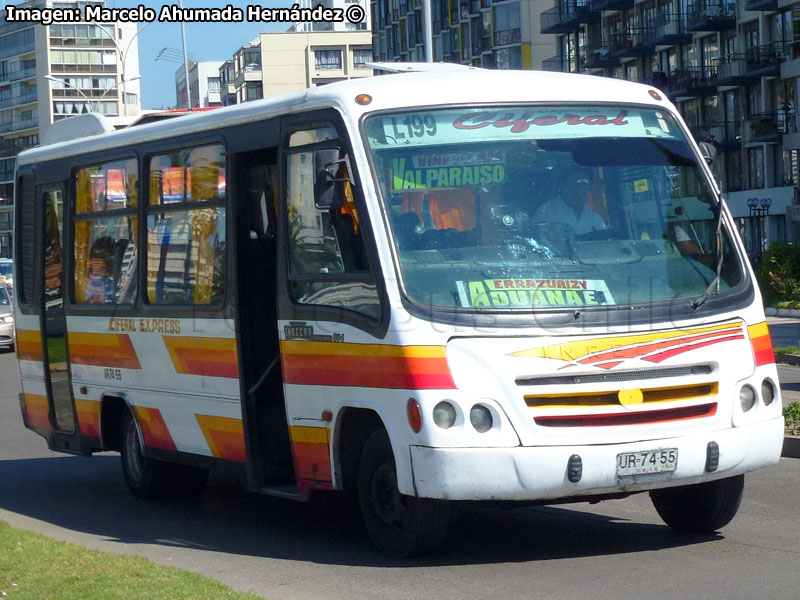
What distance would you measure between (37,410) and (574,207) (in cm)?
639

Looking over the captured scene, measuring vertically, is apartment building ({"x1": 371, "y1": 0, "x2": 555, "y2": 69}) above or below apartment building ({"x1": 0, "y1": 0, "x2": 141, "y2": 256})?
below

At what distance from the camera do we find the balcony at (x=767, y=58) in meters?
64.7

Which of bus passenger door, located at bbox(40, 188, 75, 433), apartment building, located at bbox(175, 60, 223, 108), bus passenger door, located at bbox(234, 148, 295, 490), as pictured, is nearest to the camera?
bus passenger door, located at bbox(234, 148, 295, 490)

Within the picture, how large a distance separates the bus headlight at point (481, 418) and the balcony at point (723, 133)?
205 ft

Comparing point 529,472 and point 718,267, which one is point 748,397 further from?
point 529,472

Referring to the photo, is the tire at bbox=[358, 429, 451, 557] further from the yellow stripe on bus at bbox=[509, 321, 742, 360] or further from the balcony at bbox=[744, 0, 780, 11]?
the balcony at bbox=[744, 0, 780, 11]

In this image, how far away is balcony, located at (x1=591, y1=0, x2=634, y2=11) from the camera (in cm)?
7662

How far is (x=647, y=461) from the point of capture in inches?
305

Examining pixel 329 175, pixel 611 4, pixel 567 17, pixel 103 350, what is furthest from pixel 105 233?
pixel 567 17

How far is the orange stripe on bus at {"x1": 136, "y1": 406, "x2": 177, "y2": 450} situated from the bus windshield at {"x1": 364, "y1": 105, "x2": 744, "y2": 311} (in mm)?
3410

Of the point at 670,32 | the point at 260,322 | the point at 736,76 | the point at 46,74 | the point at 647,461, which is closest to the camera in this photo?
the point at 647,461

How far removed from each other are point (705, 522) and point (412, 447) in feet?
6.70

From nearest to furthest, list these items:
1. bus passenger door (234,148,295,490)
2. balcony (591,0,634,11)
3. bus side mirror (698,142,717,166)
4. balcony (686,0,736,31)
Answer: bus side mirror (698,142,717,166) < bus passenger door (234,148,295,490) < balcony (686,0,736,31) < balcony (591,0,634,11)

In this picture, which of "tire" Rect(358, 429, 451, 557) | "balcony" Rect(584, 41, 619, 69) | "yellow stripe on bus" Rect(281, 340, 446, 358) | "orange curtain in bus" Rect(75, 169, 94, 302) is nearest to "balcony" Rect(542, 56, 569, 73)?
"balcony" Rect(584, 41, 619, 69)
